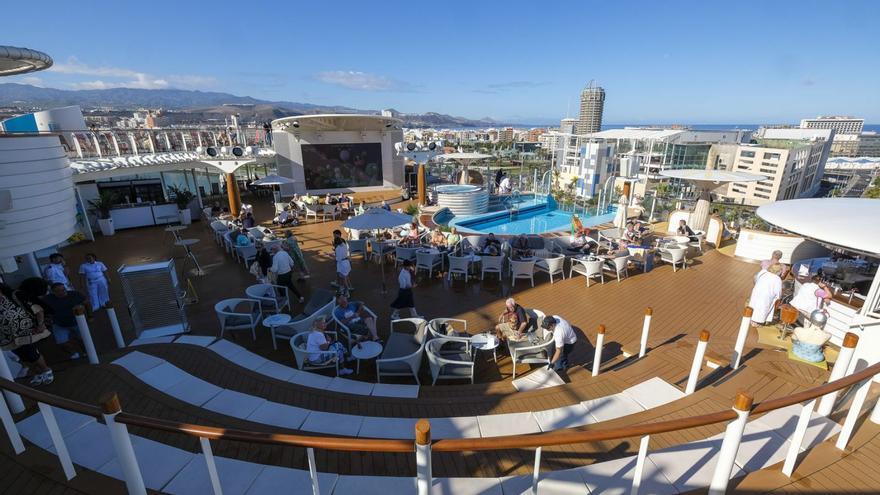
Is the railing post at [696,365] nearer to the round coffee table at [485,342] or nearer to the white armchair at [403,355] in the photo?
the round coffee table at [485,342]

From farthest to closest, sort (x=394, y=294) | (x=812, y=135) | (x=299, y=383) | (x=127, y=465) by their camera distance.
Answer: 1. (x=812, y=135)
2. (x=394, y=294)
3. (x=299, y=383)
4. (x=127, y=465)

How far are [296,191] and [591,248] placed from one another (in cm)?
1554

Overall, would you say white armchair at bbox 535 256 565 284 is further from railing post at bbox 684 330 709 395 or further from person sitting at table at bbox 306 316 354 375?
person sitting at table at bbox 306 316 354 375

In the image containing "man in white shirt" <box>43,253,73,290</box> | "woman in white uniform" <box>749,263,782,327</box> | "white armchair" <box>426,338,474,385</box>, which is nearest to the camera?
"white armchair" <box>426,338,474,385</box>

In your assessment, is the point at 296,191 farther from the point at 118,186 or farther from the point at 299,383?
the point at 299,383

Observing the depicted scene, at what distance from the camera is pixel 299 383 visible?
4.98 m

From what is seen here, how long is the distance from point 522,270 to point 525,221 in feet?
32.5

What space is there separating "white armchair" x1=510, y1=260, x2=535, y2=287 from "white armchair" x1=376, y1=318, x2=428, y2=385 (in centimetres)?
334

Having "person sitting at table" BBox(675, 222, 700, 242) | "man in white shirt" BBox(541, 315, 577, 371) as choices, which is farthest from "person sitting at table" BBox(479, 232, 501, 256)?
"person sitting at table" BBox(675, 222, 700, 242)

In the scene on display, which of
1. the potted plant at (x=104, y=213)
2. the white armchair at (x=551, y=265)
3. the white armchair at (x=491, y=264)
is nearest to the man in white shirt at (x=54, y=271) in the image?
the white armchair at (x=491, y=264)

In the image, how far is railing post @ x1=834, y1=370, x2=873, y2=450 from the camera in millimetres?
2771

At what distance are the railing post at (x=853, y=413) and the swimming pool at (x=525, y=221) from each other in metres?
13.1

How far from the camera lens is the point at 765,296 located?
246 inches

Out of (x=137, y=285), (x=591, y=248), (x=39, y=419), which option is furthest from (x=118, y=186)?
(x=591, y=248)
